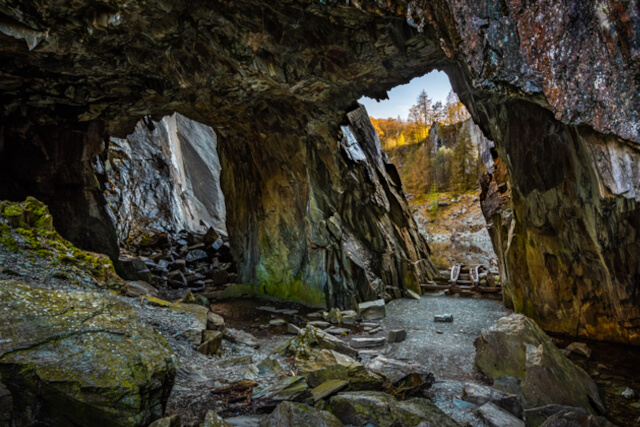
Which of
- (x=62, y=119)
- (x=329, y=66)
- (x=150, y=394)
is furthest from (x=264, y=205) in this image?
(x=150, y=394)

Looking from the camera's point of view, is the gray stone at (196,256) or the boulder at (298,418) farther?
the gray stone at (196,256)

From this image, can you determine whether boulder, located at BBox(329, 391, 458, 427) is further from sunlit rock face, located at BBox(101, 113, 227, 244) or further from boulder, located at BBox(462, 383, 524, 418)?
sunlit rock face, located at BBox(101, 113, 227, 244)

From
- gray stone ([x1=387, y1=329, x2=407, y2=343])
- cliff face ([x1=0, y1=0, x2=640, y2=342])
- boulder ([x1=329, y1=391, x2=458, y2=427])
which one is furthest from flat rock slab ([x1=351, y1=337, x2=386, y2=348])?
cliff face ([x1=0, y1=0, x2=640, y2=342])

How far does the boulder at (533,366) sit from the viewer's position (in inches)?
179

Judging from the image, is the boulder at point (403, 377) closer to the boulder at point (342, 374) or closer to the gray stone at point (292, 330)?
the boulder at point (342, 374)

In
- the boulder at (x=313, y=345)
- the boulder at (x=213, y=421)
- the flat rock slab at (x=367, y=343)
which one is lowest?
the flat rock slab at (x=367, y=343)

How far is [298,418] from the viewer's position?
3658mm

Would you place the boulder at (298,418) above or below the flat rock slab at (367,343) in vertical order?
above

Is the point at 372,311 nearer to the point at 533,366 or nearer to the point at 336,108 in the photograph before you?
the point at 533,366

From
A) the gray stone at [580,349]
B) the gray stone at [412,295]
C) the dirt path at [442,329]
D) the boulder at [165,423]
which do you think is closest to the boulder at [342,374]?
the dirt path at [442,329]

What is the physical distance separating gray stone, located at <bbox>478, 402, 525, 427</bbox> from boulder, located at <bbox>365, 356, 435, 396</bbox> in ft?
3.16

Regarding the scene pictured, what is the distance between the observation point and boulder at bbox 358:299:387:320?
1070 centimetres

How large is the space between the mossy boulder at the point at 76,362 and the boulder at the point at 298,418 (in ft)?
→ 4.02

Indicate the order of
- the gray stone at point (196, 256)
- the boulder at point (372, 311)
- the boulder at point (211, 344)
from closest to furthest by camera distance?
the boulder at point (211, 344)
the boulder at point (372, 311)
the gray stone at point (196, 256)
